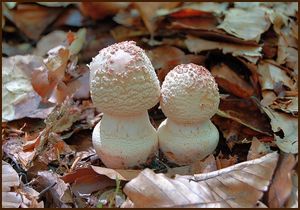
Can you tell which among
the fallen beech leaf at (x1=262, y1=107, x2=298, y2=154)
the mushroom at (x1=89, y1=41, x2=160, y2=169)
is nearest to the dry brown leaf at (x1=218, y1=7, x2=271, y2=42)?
the fallen beech leaf at (x1=262, y1=107, x2=298, y2=154)

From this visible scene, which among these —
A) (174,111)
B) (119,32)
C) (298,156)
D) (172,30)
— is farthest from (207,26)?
(298,156)

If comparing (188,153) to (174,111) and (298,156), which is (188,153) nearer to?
(174,111)

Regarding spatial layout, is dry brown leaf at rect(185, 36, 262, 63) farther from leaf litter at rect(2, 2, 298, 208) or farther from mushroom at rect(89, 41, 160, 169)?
mushroom at rect(89, 41, 160, 169)

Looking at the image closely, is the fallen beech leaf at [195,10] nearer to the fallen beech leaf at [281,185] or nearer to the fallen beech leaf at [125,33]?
the fallen beech leaf at [125,33]

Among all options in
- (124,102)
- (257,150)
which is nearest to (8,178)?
(124,102)

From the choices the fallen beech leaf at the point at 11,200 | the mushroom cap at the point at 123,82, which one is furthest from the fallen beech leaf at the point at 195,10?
the fallen beech leaf at the point at 11,200

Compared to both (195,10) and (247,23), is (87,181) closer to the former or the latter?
(247,23)

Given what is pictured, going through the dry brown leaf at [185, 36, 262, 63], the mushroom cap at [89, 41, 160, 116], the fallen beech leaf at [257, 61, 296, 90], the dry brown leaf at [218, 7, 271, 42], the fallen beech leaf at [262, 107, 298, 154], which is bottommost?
the fallen beech leaf at [257, 61, 296, 90]
